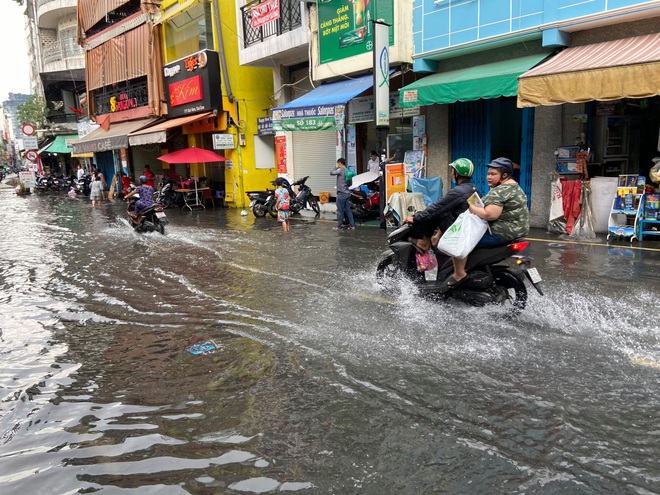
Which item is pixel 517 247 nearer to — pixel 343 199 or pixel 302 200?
pixel 343 199

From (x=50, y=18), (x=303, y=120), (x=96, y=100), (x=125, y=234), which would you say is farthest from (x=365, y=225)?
(x=50, y=18)

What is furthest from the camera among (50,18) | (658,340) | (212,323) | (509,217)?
(50,18)

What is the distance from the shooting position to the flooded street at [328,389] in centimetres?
292

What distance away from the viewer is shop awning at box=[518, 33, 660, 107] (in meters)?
8.31

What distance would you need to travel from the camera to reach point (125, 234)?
45.0 ft

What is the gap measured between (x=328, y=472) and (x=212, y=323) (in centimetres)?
311

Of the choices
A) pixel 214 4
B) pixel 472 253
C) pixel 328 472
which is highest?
pixel 214 4

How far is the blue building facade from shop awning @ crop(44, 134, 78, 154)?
36330 mm

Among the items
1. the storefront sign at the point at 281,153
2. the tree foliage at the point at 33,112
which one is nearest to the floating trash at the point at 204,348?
the storefront sign at the point at 281,153

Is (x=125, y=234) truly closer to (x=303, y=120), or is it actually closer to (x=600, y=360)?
(x=303, y=120)

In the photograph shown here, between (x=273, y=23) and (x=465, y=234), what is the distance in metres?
15.4

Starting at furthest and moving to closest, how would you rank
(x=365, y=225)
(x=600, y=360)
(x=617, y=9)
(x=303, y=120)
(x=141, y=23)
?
(x=141, y=23) < (x=303, y=120) < (x=365, y=225) < (x=617, y=9) < (x=600, y=360)

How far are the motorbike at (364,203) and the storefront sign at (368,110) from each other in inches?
91.7

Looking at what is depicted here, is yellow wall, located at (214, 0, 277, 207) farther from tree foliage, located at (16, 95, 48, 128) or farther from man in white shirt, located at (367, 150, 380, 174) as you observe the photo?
tree foliage, located at (16, 95, 48, 128)
